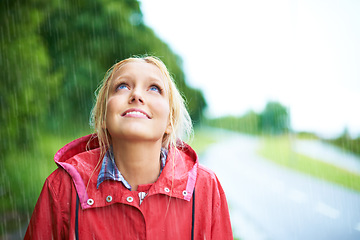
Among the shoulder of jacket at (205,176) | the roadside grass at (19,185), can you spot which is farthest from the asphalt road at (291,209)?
the shoulder of jacket at (205,176)

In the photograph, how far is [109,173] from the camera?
1.73 meters

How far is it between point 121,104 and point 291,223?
498 cm

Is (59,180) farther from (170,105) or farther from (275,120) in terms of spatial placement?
(275,120)

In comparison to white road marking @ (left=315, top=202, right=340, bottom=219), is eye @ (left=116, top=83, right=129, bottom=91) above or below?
above

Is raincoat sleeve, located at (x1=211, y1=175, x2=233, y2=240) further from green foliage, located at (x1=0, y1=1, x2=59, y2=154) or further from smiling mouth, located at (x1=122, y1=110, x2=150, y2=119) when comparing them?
green foliage, located at (x1=0, y1=1, x2=59, y2=154)

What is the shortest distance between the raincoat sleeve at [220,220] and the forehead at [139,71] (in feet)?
2.37

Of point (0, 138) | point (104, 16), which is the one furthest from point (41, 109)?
point (104, 16)

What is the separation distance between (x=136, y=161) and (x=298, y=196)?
295 inches

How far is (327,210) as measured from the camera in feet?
22.8

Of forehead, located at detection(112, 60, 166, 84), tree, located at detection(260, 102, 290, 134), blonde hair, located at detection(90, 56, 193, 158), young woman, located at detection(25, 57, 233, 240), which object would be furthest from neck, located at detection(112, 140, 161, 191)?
tree, located at detection(260, 102, 290, 134)

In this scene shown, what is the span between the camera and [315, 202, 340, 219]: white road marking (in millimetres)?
6470

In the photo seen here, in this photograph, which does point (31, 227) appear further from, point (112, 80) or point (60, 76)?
point (60, 76)

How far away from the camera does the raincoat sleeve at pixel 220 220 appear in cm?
183

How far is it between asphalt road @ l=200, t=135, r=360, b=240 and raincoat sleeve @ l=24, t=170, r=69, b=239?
134 inches
